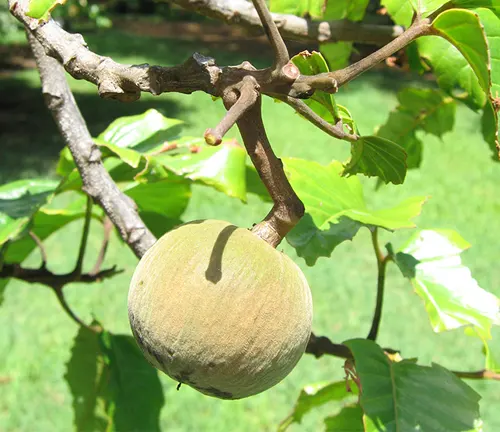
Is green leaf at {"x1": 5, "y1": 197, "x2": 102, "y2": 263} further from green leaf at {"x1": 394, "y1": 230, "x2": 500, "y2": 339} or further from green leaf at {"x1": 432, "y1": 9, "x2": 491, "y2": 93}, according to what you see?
green leaf at {"x1": 432, "y1": 9, "x2": 491, "y2": 93}

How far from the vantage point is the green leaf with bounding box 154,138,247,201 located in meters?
1.44

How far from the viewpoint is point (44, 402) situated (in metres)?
3.57

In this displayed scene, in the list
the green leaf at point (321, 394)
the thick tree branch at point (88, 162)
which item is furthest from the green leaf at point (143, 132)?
the green leaf at point (321, 394)

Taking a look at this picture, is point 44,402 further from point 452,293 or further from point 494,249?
point 494,249

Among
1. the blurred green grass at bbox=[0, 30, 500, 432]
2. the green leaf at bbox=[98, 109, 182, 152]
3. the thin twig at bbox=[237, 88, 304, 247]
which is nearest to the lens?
the thin twig at bbox=[237, 88, 304, 247]

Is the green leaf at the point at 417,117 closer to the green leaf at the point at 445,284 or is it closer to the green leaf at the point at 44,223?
the green leaf at the point at 445,284

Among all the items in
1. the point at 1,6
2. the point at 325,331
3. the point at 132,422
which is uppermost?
the point at 132,422

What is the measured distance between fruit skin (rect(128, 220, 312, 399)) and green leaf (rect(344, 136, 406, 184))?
0.22 metres

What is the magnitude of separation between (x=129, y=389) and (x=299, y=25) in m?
1.03

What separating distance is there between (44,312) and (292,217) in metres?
3.98

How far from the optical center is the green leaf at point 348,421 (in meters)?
1.31

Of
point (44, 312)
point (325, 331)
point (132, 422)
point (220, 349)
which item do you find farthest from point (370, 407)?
point (44, 312)

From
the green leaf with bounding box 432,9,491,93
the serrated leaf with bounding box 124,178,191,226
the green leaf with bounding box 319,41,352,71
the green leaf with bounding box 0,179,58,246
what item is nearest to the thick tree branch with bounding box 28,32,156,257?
the green leaf with bounding box 0,179,58,246

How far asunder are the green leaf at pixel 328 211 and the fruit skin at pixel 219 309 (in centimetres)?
41
